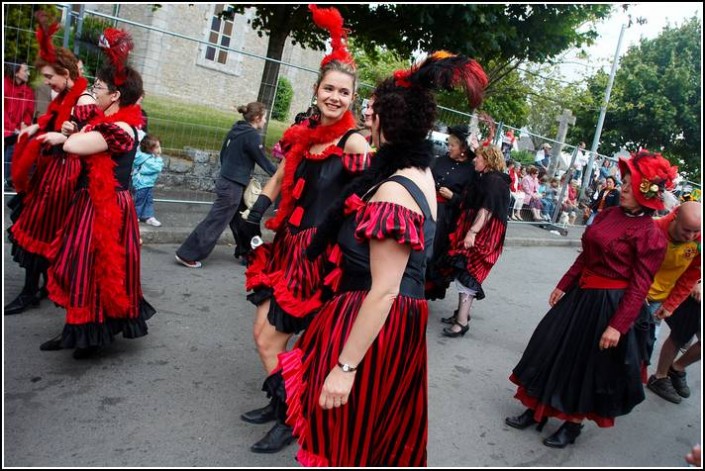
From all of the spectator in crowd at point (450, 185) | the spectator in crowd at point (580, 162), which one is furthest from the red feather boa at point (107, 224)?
the spectator in crowd at point (580, 162)

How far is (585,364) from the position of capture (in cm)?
379

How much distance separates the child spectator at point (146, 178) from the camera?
23.1ft

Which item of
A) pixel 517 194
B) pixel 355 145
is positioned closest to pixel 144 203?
pixel 355 145

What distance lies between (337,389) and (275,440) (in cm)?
123

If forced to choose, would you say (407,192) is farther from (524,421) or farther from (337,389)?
(524,421)

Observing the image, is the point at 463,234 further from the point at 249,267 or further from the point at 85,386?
the point at 85,386

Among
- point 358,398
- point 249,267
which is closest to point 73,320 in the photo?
point 249,267

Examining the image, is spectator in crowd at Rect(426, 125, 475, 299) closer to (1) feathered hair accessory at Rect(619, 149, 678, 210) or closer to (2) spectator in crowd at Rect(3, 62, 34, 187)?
(1) feathered hair accessory at Rect(619, 149, 678, 210)

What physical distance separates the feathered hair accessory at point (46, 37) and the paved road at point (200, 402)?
1840 millimetres

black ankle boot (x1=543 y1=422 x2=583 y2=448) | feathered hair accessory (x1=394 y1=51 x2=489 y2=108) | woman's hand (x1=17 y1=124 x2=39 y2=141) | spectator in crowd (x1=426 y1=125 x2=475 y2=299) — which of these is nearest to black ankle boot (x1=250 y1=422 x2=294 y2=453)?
black ankle boot (x1=543 y1=422 x2=583 y2=448)

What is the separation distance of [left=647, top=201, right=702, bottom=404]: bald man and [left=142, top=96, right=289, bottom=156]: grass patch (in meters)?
5.47

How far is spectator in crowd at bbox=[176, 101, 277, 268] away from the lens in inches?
249

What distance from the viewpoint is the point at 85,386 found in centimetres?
351

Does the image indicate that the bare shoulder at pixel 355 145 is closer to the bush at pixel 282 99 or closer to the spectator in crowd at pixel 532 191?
the bush at pixel 282 99
